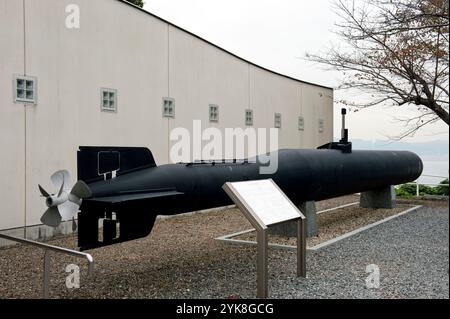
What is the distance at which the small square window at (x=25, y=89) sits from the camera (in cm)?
865

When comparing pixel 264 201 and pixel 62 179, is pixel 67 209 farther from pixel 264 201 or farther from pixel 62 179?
pixel 264 201

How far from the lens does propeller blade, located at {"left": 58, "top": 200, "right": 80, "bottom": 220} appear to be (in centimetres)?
519

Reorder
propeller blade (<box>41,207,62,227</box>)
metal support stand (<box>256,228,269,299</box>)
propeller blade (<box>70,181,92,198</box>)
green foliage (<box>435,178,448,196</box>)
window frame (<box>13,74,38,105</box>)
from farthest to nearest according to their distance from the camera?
green foliage (<box>435,178,448,196</box>), window frame (<box>13,74,38,105</box>), metal support stand (<box>256,228,269,299</box>), propeller blade (<box>41,207,62,227</box>), propeller blade (<box>70,181,92,198</box>)

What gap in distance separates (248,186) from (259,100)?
10612 millimetres

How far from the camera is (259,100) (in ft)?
53.7

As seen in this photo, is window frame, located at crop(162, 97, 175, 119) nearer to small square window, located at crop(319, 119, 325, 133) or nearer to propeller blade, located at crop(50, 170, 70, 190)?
propeller blade, located at crop(50, 170, 70, 190)

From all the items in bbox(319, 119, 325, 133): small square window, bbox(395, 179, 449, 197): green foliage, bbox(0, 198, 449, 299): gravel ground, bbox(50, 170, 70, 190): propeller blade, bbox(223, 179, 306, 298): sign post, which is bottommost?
bbox(0, 198, 449, 299): gravel ground

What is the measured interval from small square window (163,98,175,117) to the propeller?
706cm

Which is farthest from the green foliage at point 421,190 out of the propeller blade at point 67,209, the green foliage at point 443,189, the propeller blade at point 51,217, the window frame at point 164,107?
the propeller blade at point 51,217

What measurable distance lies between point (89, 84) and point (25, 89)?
156 centimetres

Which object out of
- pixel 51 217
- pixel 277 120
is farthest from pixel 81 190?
pixel 277 120

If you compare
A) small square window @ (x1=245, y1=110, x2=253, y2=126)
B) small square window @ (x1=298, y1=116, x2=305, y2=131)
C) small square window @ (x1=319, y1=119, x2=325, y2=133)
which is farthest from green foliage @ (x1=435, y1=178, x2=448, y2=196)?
small square window @ (x1=245, y1=110, x2=253, y2=126)
